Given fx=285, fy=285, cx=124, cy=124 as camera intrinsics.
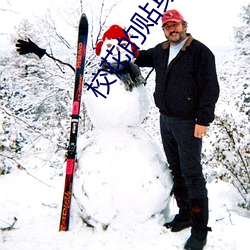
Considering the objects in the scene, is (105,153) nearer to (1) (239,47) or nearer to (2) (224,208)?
(2) (224,208)

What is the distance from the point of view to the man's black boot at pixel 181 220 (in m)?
2.96

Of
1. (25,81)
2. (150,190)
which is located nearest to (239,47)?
(25,81)

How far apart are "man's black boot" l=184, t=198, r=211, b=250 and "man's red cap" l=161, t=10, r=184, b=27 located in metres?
1.64

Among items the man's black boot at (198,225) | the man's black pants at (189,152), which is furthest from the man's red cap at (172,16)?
the man's black boot at (198,225)

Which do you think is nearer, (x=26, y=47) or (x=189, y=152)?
(x=189, y=152)

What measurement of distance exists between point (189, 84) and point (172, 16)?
0.61m

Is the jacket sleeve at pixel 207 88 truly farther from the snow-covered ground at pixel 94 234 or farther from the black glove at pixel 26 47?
the black glove at pixel 26 47

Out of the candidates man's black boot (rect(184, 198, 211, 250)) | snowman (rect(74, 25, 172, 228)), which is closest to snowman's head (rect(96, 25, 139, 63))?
snowman (rect(74, 25, 172, 228))

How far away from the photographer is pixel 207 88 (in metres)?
2.41

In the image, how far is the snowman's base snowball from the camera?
2822 millimetres

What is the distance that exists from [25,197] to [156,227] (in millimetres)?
1971

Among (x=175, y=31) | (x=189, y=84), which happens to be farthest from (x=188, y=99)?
(x=175, y=31)

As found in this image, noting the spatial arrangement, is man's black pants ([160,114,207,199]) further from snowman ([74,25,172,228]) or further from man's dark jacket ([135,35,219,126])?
snowman ([74,25,172,228])

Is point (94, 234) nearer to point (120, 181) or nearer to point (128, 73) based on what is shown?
point (120, 181)
